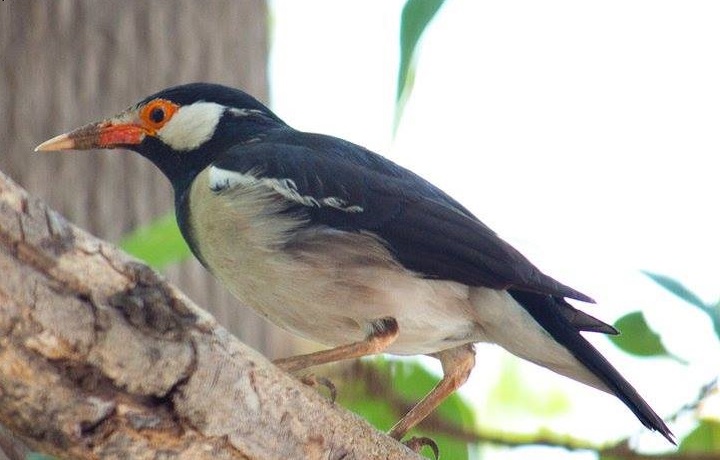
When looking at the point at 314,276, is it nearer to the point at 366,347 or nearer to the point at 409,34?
the point at 366,347

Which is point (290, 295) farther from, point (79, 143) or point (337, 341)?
point (79, 143)

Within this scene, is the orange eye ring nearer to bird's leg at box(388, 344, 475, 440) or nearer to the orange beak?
the orange beak

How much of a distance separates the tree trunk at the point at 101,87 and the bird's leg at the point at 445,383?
1.67m

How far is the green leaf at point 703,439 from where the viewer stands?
4.20 metres

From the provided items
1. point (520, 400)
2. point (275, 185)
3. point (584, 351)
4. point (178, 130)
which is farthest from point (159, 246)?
point (520, 400)

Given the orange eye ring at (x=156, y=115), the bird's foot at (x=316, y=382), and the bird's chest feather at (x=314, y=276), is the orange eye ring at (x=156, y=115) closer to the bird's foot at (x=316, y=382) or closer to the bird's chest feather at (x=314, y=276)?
the bird's chest feather at (x=314, y=276)

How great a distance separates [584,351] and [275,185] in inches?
46.1

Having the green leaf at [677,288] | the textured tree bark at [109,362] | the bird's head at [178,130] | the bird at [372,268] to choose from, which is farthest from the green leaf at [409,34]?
the bird's head at [178,130]

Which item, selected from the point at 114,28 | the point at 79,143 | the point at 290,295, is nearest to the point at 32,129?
the point at 114,28

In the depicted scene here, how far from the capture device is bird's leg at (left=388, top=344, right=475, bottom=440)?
13.9 feet

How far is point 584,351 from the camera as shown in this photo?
13.0ft

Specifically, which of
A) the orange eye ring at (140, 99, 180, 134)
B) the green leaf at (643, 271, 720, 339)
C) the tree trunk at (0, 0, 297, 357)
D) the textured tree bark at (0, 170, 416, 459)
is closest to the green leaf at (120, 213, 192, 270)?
the orange eye ring at (140, 99, 180, 134)

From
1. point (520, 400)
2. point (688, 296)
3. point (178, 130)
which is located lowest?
point (520, 400)

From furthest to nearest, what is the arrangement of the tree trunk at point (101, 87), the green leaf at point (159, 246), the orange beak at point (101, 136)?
the tree trunk at point (101, 87) → the orange beak at point (101, 136) → the green leaf at point (159, 246)
